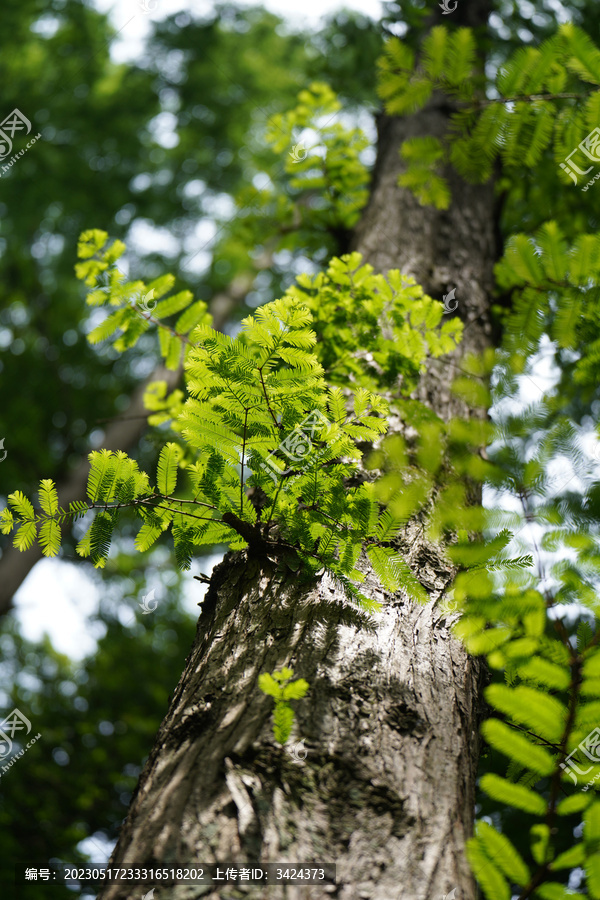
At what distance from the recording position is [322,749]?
3.52ft

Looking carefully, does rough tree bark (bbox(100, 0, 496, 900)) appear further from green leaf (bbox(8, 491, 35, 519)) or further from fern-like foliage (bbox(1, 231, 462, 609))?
green leaf (bbox(8, 491, 35, 519))

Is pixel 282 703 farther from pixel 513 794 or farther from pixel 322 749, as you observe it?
pixel 513 794

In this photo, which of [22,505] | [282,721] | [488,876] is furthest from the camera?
[22,505]

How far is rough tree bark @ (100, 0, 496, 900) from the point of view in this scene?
3.11 feet

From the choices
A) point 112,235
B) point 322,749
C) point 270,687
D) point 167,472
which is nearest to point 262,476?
point 167,472

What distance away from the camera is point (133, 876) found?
934 mm

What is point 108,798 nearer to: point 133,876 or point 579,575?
point 133,876

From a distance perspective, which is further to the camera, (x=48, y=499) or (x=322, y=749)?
(x=48, y=499)

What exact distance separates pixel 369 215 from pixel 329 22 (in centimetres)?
451

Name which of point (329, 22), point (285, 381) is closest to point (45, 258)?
point (329, 22)

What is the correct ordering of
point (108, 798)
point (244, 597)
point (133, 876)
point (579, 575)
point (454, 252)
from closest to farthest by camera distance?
point (133, 876) < point (579, 575) < point (244, 597) < point (454, 252) < point (108, 798)

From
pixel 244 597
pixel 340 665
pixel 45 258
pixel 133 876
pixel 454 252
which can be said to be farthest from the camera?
pixel 45 258

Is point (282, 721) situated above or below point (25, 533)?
below

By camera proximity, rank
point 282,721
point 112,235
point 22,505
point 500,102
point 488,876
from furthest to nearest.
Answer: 1. point 112,235
2. point 500,102
3. point 22,505
4. point 282,721
5. point 488,876
